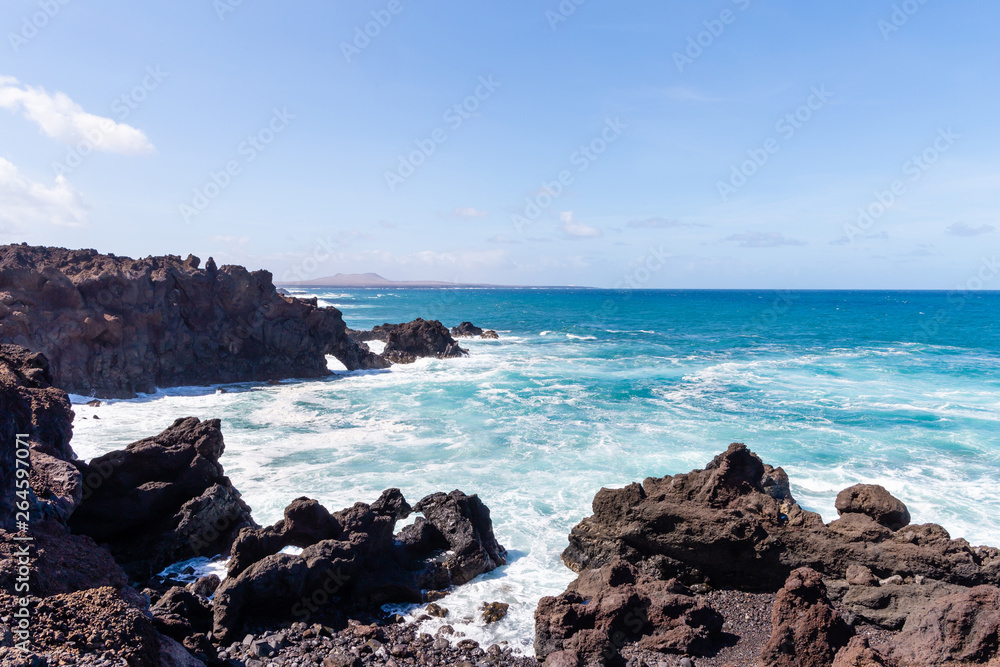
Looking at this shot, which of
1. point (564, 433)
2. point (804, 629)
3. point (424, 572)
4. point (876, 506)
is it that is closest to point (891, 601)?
point (876, 506)

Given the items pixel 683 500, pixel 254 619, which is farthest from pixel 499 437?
pixel 254 619

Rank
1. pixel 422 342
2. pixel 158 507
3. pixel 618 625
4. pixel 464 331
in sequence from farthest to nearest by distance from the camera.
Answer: pixel 464 331
pixel 422 342
pixel 158 507
pixel 618 625

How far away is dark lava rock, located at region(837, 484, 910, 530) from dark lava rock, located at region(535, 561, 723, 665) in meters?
4.86

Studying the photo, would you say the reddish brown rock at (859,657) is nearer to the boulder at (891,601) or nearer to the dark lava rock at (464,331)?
the boulder at (891,601)

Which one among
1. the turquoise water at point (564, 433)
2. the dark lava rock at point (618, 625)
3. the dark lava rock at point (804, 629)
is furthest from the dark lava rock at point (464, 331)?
the dark lava rock at point (804, 629)

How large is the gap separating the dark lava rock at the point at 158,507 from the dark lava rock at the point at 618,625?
7.77 metres

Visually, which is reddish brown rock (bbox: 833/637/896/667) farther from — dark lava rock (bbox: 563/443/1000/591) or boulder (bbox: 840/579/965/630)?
dark lava rock (bbox: 563/443/1000/591)

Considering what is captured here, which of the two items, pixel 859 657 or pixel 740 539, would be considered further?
pixel 740 539

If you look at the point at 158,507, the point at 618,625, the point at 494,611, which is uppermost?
the point at 158,507

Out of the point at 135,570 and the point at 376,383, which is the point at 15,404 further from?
the point at 376,383

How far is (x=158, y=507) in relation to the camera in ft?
42.1

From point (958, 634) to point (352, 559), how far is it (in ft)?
31.6

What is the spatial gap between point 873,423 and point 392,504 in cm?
2184

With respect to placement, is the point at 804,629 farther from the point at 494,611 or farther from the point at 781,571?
the point at 494,611
